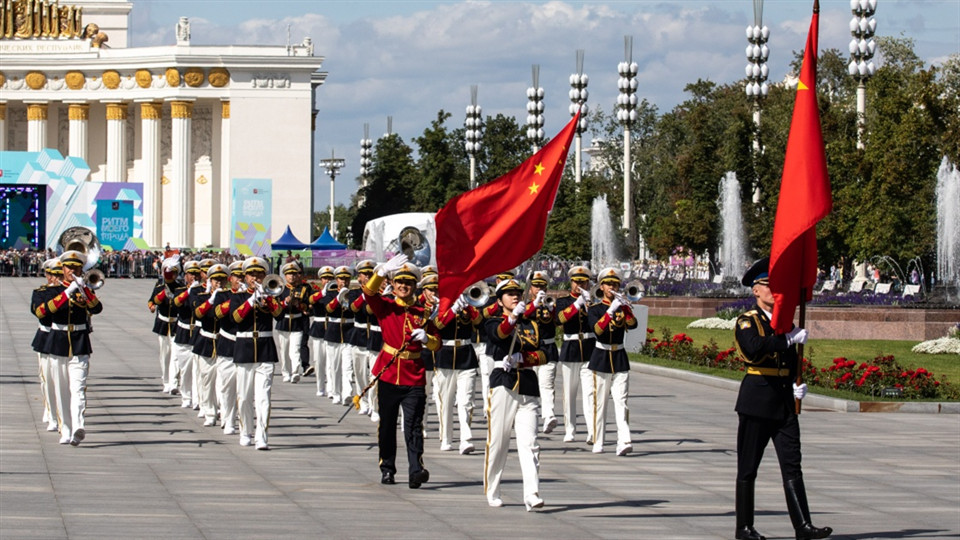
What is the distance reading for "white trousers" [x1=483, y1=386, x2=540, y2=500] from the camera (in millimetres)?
12023

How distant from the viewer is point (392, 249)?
61469 mm

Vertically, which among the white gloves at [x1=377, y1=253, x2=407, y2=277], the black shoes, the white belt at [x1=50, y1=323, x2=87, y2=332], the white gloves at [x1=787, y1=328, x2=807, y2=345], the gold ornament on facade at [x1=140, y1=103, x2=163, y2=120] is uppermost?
the gold ornament on facade at [x1=140, y1=103, x2=163, y2=120]

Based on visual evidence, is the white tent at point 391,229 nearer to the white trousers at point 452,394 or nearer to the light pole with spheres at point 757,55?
the light pole with spheres at point 757,55

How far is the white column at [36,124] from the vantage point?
83.4 meters

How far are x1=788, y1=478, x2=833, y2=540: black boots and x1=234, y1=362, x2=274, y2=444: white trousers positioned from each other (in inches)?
273

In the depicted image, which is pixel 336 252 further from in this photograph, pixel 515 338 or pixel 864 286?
pixel 515 338

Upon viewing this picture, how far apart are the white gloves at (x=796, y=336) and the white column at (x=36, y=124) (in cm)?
7760

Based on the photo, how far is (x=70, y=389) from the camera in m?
16.2

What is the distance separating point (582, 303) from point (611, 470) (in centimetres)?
191

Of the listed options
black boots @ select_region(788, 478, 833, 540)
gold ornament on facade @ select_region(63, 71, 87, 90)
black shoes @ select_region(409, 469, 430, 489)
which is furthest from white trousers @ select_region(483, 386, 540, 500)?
gold ornament on facade @ select_region(63, 71, 87, 90)

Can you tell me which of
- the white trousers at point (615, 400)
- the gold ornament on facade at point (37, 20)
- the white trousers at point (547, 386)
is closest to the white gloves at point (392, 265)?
the white trousers at point (615, 400)

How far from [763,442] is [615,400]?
5.19m

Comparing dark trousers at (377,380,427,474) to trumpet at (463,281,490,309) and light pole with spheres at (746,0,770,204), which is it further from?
light pole with spheres at (746,0,770,204)

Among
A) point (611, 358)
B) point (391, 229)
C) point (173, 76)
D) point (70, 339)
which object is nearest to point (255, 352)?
point (70, 339)
